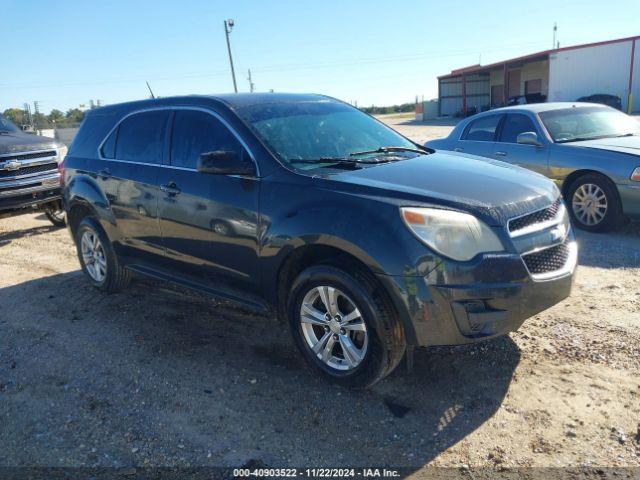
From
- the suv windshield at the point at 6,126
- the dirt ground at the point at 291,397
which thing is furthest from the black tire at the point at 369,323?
the suv windshield at the point at 6,126

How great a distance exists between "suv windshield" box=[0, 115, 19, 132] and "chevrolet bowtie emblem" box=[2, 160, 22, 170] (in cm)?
147

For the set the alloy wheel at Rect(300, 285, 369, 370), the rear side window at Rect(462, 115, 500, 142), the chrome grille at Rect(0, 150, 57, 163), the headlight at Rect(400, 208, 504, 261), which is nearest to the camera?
the headlight at Rect(400, 208, 504, 261)

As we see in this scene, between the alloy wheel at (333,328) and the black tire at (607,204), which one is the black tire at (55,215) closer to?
the alloy wheel at (333,328)

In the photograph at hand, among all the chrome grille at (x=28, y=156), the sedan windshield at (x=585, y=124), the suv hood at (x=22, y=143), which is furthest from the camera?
the suv hood at (x=22, y=143)

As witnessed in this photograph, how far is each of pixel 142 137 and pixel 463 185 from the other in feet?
9.55

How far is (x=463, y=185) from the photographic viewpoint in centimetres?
349

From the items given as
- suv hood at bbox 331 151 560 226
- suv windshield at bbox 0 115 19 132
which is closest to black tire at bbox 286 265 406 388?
suv hood at bbox 331 151 560 226

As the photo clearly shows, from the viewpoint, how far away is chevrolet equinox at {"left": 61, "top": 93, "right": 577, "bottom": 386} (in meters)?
3.11

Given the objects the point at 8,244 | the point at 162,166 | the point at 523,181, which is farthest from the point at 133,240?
the point at 8,244

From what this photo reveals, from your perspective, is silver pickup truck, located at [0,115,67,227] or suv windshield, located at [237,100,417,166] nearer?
suv windshield, located at [237,100,417,166]

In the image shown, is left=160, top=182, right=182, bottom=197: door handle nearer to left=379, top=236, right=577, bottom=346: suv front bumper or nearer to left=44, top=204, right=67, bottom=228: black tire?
left=379, top=236, right=577, bottom=346: suv front bumper

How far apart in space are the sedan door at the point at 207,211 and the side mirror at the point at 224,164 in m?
0.08

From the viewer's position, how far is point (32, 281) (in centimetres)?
629

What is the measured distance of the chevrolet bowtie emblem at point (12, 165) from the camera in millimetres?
8406
